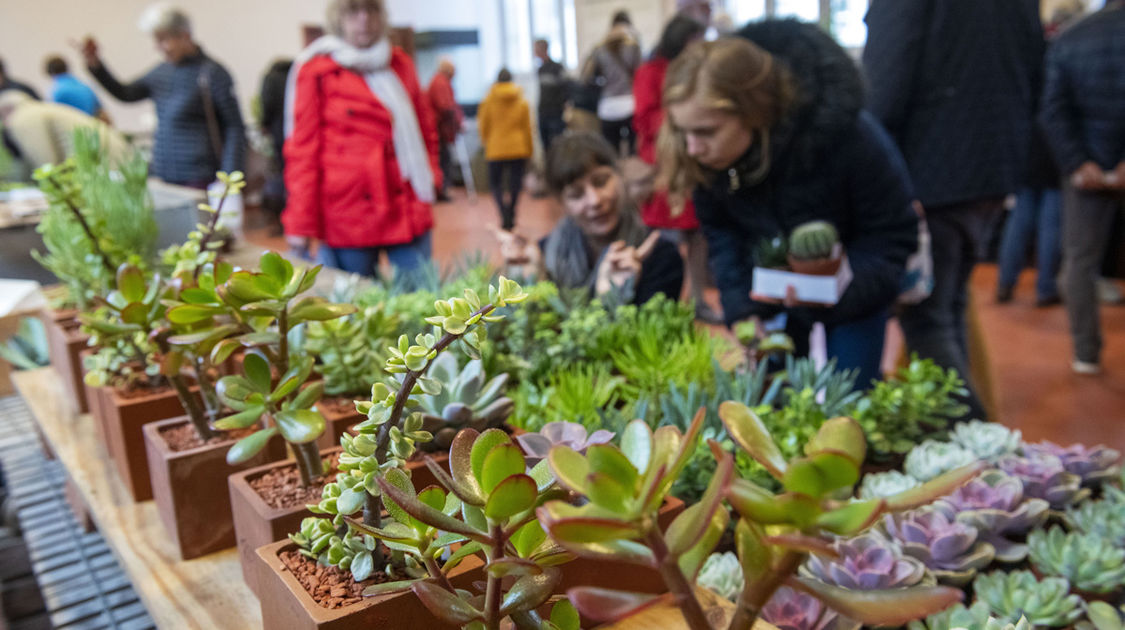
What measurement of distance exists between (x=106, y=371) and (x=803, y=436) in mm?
870

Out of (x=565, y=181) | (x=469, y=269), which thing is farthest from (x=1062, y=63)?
(x=469, y=269)

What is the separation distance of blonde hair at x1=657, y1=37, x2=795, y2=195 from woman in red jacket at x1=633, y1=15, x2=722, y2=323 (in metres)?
1.75

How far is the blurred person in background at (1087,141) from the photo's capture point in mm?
2844

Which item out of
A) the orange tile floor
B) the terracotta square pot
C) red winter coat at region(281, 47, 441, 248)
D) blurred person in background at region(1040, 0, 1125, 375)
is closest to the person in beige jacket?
red winter coat at region(281, 47, 441, 248)

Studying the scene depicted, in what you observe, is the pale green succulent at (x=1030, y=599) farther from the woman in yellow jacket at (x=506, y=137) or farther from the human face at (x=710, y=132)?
the woman in yellow jacket at (x=506, y=137)

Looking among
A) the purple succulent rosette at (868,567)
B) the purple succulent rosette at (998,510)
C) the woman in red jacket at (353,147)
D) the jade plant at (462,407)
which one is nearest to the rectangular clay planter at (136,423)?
the jade plant at (462,407)

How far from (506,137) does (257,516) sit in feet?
21.2

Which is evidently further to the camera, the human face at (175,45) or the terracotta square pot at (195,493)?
the human face at (175,45)

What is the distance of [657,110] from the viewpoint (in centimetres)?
404

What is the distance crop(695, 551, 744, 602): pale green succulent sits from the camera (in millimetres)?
777

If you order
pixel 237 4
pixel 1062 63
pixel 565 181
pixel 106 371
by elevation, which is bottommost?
pixel 106 371

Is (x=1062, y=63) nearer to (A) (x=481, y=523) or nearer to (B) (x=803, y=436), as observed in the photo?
(B) (x=803, y=436)

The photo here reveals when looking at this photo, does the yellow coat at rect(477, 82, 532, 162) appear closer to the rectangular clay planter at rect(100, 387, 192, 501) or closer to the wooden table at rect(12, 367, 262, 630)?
the wooden table at rect(12, 367, 262, 630)

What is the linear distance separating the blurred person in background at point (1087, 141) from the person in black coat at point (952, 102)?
0.63m
